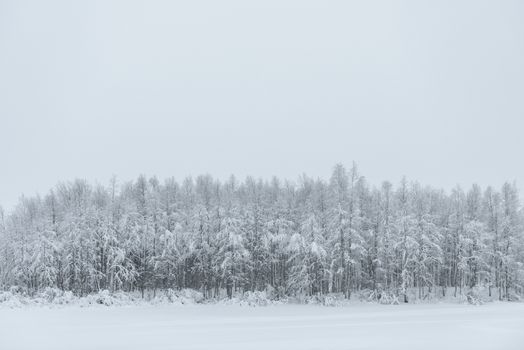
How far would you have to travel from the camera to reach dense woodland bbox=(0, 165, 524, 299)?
58625 millimetres

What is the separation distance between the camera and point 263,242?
202ft

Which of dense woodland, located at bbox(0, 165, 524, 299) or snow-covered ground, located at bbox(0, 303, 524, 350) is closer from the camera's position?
snow-covered ground, located at bbox(0, 303, 524, 350)

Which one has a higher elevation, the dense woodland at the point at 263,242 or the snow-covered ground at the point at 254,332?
the dense woodland at the point at 263,242

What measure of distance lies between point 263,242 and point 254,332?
33478 millimetres

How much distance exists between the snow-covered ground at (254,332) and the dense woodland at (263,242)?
65.1 ft

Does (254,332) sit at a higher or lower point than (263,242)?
lower

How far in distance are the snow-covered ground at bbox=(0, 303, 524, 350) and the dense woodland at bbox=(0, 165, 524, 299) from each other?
19856mm

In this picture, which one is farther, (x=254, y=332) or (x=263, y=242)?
(x=263, y=242)

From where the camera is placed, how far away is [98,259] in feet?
201

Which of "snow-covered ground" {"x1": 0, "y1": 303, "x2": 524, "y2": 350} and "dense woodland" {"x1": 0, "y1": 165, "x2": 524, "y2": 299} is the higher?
"dense woodland" {"x1": 0, "y1": 165, "x2": 524, "y2": 299}

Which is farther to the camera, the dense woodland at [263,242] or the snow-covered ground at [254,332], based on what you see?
the dense woodland at [263,242]

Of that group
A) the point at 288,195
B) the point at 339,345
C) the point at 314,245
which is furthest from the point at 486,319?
the point at 288,195

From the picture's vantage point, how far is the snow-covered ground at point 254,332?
2276cm

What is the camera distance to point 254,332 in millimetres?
27969
